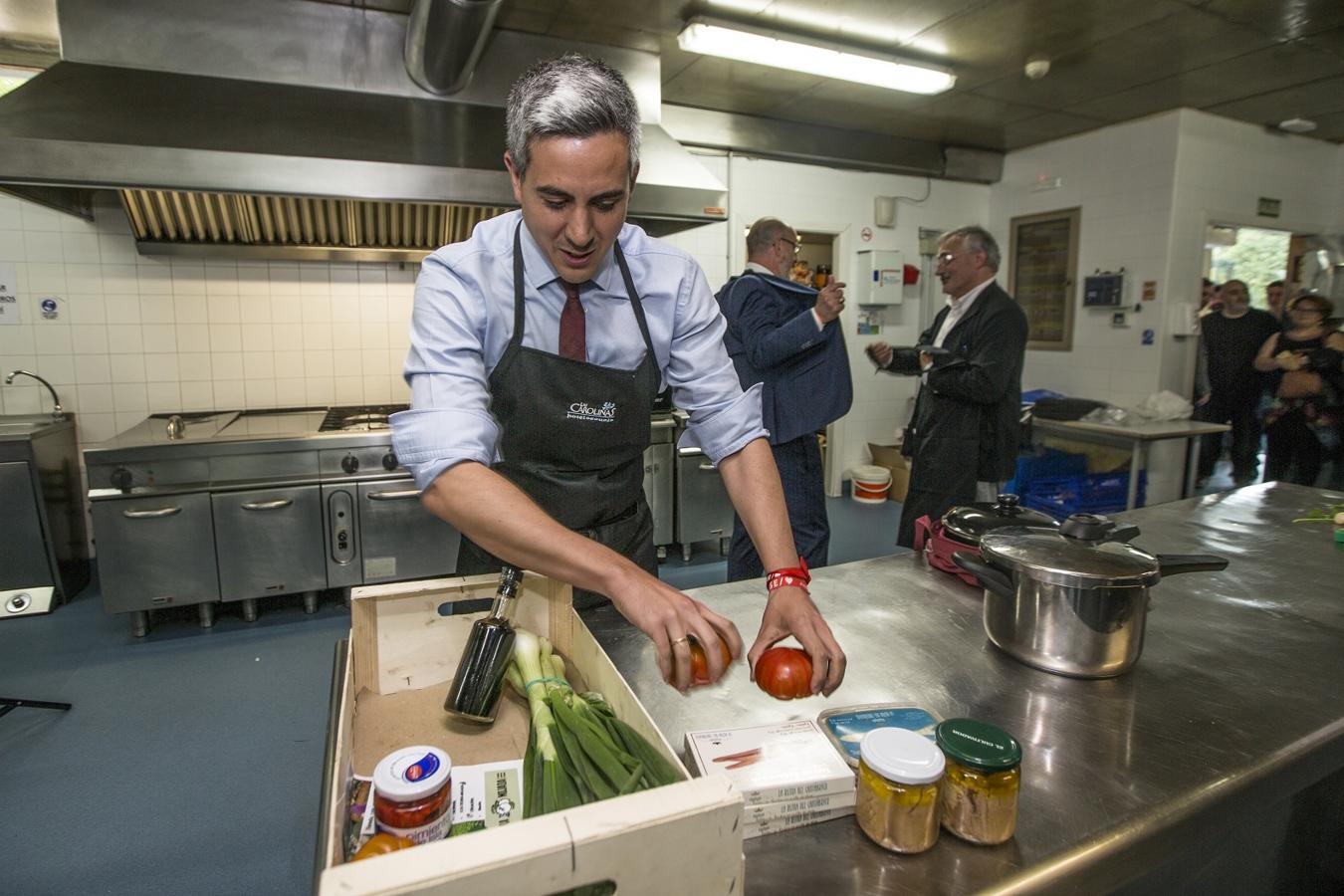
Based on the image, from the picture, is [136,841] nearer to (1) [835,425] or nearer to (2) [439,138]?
(2) [439,138]

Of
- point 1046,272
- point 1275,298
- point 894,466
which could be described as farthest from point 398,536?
point 1275,298

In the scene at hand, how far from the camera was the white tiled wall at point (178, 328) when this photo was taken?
12.8 ft

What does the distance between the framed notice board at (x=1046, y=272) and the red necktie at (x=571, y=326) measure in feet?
16.8

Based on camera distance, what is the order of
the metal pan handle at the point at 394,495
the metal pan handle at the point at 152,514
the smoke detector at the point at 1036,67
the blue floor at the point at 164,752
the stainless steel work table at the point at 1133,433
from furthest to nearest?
the stainless steel work table at the point at 1133,433 < the smoke detector at the point at 1036,67 < the metal pan handle at the point at 394,495 < the metal pan handle at the point at 152,514 < the blue floor at the point at 164,752

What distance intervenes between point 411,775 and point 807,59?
4.12 metres

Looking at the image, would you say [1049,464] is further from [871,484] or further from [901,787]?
[901,787]

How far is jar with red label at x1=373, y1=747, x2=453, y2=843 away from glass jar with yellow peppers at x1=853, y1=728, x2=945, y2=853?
437 millimetres

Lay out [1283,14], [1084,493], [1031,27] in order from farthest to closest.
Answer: [1084,493], [1031,27], [1283,14]

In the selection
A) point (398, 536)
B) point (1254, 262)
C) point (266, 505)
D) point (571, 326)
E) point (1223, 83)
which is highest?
point (1223, 83)

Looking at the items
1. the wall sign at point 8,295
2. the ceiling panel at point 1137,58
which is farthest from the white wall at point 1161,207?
the wall sign at point 8,295

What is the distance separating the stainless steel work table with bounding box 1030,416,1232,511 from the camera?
4.36 m

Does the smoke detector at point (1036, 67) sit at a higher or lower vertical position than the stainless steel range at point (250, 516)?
higher

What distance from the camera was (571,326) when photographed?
1419 mm

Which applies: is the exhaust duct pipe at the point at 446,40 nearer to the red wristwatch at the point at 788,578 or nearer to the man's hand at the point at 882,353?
the man's hand at the point at 882,353
